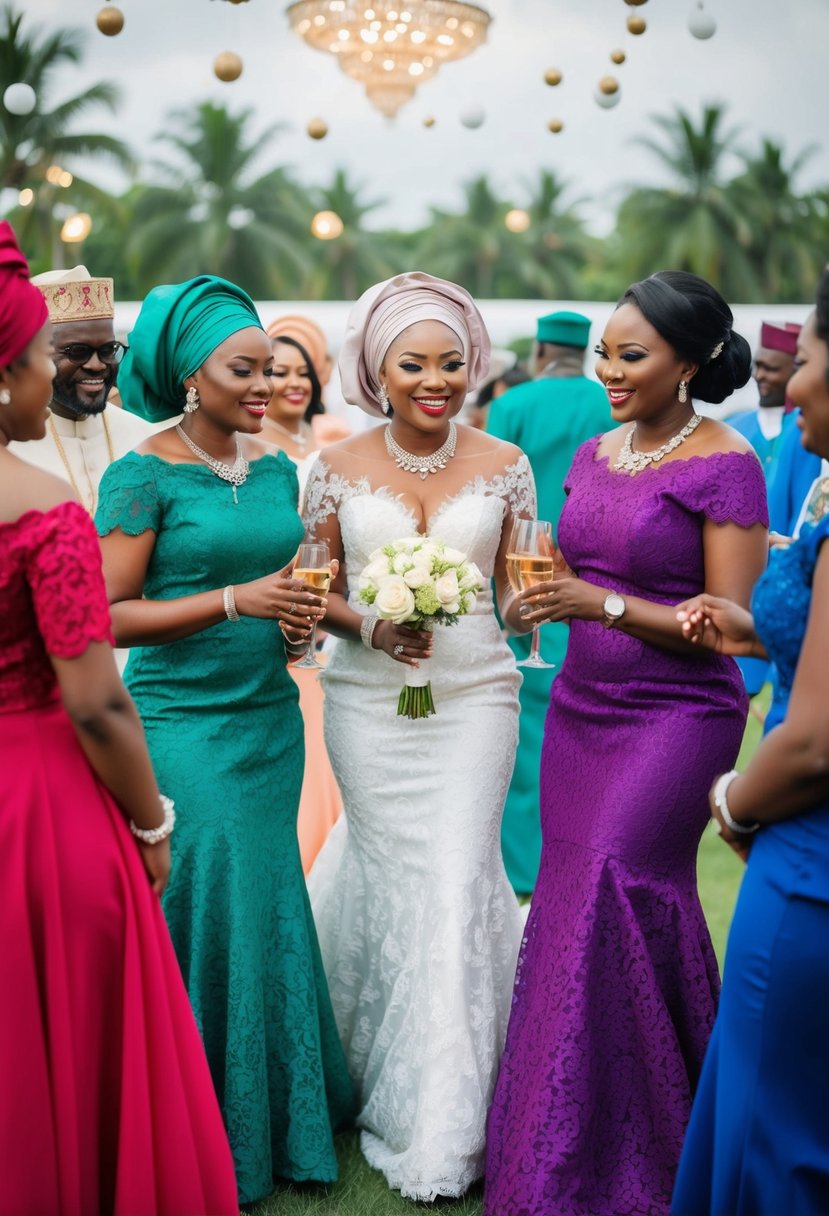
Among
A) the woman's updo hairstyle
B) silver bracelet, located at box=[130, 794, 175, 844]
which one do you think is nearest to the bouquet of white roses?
the woman's updo hairstyle

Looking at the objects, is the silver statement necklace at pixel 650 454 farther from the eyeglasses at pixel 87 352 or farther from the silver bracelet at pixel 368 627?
the eyeglasses at pixel 87 352

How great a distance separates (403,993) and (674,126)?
2022 inches

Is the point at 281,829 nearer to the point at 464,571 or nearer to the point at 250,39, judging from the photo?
the point at 464,571

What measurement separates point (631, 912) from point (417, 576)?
131 centimetres

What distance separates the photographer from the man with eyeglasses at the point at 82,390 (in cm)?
597

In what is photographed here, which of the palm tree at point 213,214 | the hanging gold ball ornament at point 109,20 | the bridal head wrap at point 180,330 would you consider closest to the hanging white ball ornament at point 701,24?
the hanging gold ball ornament at point 109,20

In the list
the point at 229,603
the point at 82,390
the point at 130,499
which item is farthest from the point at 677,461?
the point at 82,390

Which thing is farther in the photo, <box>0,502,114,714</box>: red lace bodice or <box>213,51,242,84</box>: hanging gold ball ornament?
<box>213,51,242,84</box>: hanging gold ball ornament

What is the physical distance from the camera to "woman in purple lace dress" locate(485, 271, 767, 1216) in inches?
175

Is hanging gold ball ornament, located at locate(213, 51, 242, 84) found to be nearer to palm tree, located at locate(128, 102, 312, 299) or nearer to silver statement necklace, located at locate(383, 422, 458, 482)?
silver statement necklace, located at locate(383, 422, 458, 482)

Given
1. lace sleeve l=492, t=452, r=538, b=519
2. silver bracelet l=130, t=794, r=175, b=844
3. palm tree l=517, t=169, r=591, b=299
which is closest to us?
silver bracelet l=130, t=794, r=175, b=844

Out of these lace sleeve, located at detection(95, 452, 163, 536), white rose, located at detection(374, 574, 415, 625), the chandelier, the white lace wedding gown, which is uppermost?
the chandelier

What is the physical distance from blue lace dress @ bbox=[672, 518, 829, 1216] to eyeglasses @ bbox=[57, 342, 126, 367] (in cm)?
370

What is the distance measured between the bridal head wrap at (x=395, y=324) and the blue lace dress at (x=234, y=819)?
0.79 meters
